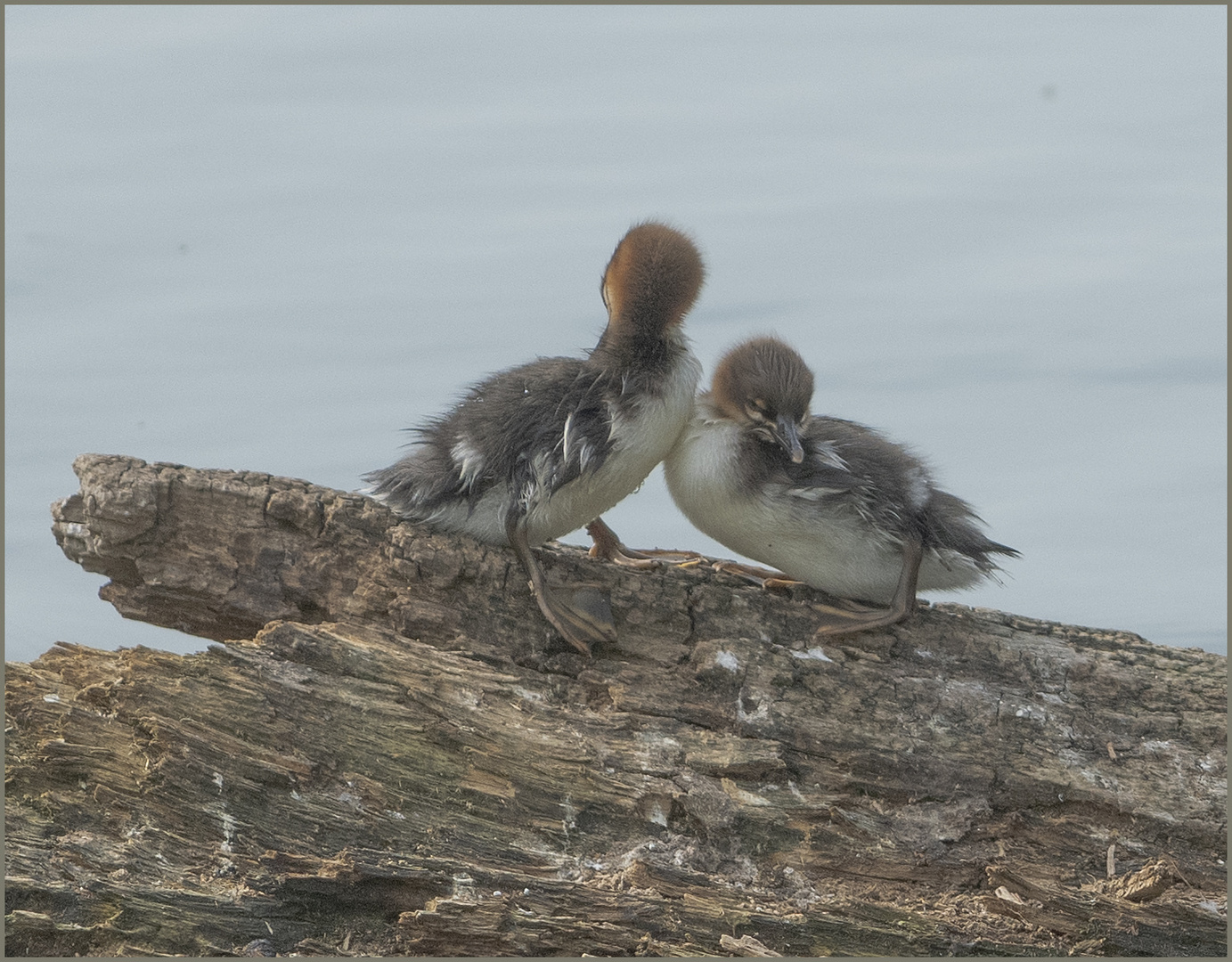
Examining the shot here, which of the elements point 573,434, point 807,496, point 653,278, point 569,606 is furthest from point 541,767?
point 653,278

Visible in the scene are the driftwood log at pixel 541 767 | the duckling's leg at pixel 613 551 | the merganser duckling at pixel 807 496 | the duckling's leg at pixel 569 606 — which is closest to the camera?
the driftwood log at pixel 541 767

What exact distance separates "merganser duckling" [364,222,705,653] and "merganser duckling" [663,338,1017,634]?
0.64ft

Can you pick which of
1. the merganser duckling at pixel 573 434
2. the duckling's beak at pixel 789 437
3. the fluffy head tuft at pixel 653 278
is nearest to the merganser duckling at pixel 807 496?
the duckling's beak at pixel 789 437

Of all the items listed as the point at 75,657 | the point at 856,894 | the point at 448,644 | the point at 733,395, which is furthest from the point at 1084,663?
the point at 75,657

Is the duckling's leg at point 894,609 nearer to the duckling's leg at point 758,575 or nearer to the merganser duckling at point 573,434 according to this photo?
the duckling's leg at point 758,575

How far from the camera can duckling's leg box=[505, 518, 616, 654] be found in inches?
185

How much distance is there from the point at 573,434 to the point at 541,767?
126 cm

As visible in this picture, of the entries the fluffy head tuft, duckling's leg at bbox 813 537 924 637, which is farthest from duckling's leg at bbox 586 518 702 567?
the fluffy head tuft

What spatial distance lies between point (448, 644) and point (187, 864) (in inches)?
47.8

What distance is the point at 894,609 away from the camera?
16.3 feet

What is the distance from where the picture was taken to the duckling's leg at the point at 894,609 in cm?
492

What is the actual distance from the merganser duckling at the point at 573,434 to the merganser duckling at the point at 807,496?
20 centimetres

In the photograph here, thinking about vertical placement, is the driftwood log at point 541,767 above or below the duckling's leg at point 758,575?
below

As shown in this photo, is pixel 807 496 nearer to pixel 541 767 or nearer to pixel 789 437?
pixel 789 437
